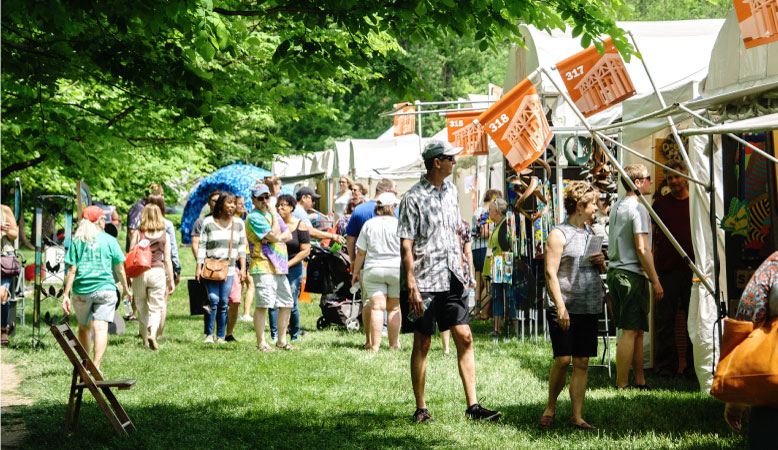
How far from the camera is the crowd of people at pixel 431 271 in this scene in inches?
259

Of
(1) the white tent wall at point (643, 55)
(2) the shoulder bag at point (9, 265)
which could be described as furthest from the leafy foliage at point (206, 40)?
(1) the white tent wall at point (643, 55)

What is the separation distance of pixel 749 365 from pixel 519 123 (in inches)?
229

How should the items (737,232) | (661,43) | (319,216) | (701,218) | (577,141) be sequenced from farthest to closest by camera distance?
1. (319,216)
2. (661,43)
3. (577,141)
4. (701,218)
5. (737,232)

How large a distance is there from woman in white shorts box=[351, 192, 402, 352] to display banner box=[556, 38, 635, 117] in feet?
9.13

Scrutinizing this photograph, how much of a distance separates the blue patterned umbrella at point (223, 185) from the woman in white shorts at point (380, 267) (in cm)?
1469

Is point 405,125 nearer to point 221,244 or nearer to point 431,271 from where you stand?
point 221,244

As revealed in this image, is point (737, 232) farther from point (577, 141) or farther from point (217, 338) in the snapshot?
point (217, 338)

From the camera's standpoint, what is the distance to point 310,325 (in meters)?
14.0

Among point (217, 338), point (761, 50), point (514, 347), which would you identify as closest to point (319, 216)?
point (217, 338)

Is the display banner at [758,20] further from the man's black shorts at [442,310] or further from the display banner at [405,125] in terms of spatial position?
the display banner at [405,125]

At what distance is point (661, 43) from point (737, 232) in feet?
22.6

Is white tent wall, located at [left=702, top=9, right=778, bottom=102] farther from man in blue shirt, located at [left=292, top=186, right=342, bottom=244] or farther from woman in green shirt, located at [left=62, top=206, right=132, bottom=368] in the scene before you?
man in blue shirt, located at [left=292, top=186, right=342, bottom=244]

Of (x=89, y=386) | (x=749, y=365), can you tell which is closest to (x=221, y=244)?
(x=89, y=386)

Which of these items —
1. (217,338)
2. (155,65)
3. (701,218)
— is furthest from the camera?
(217,338)
